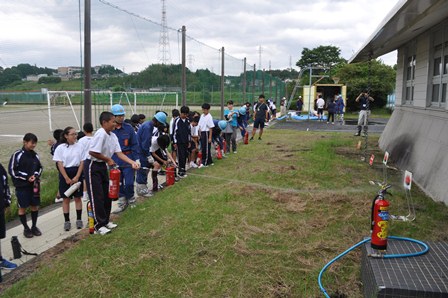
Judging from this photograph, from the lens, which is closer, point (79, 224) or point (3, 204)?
point (3, 204)

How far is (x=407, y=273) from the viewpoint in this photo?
11.1 feet

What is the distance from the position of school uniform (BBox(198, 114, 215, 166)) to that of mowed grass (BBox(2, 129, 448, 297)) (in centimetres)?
185

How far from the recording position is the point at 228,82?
19.4 meters

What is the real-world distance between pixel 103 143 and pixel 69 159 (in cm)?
86

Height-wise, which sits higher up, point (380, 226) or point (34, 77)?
point (34, 77)

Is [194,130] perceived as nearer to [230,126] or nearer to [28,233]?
[230,126]

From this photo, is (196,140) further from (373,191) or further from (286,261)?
(286,261)

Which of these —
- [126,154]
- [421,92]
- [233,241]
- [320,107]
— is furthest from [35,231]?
[320,107]

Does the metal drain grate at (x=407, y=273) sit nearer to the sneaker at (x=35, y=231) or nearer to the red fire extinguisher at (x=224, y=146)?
the sneaker at (x=35, y=231)

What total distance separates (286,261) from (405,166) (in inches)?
246

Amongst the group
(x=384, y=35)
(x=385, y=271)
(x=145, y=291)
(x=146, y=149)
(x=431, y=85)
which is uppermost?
(x=384, y=35)

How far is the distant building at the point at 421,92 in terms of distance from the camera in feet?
22.5

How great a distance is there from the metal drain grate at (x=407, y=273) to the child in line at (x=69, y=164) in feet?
13.6

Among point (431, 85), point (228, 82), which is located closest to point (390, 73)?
point (228, 82)
